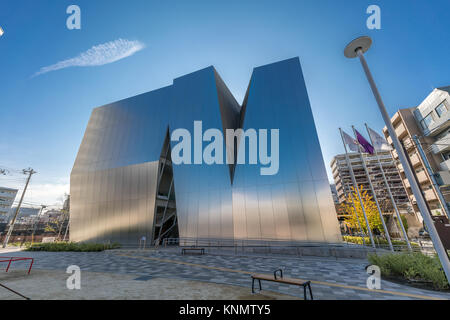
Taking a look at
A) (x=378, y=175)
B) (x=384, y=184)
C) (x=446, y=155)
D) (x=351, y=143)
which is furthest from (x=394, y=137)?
(x=378, y=175)

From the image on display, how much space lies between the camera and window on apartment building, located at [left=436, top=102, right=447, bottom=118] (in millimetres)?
28519

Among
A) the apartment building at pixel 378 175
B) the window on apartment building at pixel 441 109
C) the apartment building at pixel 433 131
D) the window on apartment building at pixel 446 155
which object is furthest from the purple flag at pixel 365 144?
the apartment building at pixel 378 175

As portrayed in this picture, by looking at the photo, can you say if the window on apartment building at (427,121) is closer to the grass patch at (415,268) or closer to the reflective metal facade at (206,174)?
the reflective metal facade at (206,174)

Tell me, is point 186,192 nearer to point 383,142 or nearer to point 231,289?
point 231,289

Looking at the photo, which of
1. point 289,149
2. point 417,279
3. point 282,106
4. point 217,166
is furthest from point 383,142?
point 217,166

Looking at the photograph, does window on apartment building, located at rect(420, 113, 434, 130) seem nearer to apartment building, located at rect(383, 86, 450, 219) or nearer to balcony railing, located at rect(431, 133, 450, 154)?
apartment building, located at rect(383, 86, 450, 219)

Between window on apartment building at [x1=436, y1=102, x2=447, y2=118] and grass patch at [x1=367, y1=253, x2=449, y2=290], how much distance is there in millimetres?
34497

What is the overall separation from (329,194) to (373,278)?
8.53 m

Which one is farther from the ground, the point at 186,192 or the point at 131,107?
the point at 131,107

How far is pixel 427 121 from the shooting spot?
1300 inches

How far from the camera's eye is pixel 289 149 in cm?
1775

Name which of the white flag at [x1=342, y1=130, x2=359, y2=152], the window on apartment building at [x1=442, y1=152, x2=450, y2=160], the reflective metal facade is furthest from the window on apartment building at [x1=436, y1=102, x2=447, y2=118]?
the reflective metal facade

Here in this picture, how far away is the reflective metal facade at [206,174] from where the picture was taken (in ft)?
54.5

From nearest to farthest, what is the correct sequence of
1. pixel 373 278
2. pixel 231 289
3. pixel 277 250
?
pixel 231 289
pixel 373 278
pixel 277 250
